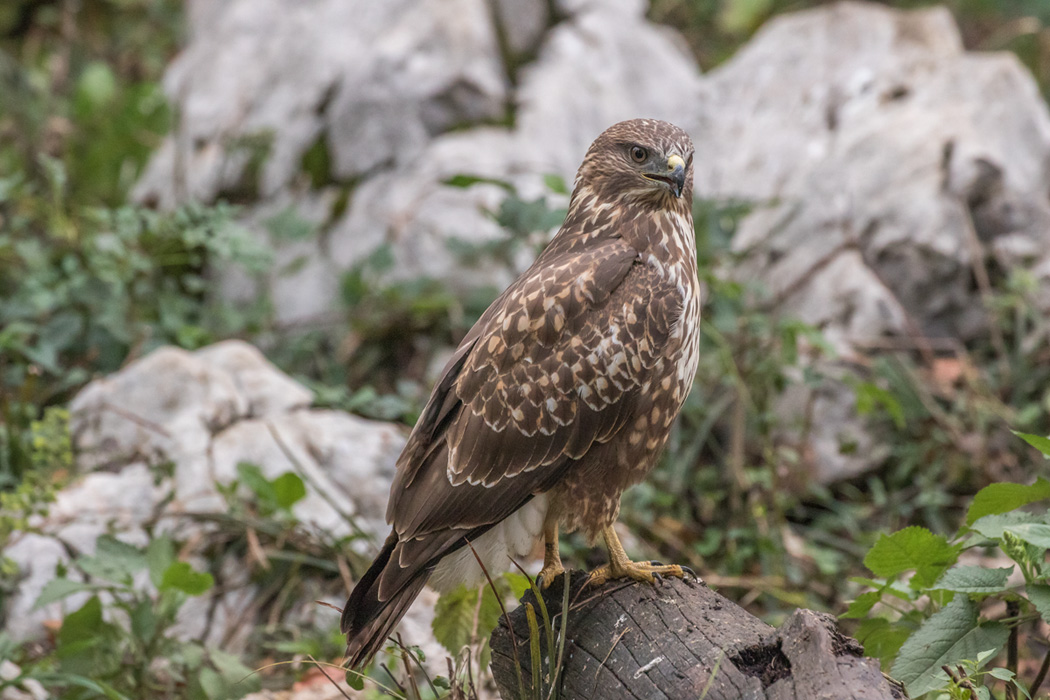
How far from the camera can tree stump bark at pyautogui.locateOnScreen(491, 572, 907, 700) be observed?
2.21 m

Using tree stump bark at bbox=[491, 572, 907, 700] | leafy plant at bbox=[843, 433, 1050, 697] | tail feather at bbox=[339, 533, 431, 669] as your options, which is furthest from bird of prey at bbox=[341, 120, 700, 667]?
leafy plant at bbox=[843, 433, 1050, 697]

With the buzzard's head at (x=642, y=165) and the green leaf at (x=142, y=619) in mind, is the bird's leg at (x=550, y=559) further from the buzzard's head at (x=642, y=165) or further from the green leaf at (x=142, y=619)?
the green leaf at (x=142, y=619)

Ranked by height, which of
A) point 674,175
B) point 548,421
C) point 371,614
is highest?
point 674,175

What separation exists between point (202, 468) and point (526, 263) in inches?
83.3

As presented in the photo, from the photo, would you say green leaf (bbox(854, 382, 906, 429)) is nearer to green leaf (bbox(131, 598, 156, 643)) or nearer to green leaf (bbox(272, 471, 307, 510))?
green leaf (bbox(272, 471, 307, 510))

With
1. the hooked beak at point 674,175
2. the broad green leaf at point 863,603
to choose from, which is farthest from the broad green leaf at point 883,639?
the hooked beak at point 674,175

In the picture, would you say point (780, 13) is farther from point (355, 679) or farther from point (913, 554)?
point (355, 679)

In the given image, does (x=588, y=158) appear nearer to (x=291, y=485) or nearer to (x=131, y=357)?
(x=291, y=485)

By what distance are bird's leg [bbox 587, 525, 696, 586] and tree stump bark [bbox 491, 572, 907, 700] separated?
0.03m

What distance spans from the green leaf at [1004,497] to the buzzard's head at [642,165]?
1171mm

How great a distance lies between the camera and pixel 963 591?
2.47 meters

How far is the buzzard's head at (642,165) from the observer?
3043 mm

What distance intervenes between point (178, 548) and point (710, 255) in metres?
2.78

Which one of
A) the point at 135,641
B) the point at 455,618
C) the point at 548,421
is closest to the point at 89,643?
the point at 135,641
